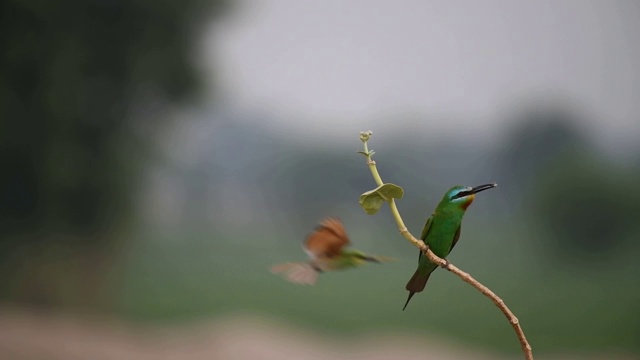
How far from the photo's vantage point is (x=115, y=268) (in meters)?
1.23

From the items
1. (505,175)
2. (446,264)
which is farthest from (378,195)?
(505,175)

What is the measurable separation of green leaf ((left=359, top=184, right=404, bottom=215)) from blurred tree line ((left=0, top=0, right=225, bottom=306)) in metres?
0.76

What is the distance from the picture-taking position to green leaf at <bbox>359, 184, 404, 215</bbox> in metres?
0.55

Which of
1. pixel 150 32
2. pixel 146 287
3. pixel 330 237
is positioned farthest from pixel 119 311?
pixel 330 237

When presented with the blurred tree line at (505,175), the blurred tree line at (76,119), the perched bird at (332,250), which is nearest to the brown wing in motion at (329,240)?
the perched bird at (332,250)

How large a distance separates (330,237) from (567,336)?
70 centimetres

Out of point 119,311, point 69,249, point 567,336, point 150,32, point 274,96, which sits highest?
point 150,32

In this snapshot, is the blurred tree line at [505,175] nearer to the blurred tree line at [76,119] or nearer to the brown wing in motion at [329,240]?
the blurred tree line at [76,119]

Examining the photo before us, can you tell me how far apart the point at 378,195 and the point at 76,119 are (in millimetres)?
908

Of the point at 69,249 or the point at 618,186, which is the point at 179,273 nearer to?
the point at 69,249

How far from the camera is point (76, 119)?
1.25 meters

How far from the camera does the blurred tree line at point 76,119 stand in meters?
1.24

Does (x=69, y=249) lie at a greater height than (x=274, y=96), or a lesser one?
lesser

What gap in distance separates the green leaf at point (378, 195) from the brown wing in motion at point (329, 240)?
0.45 feet
